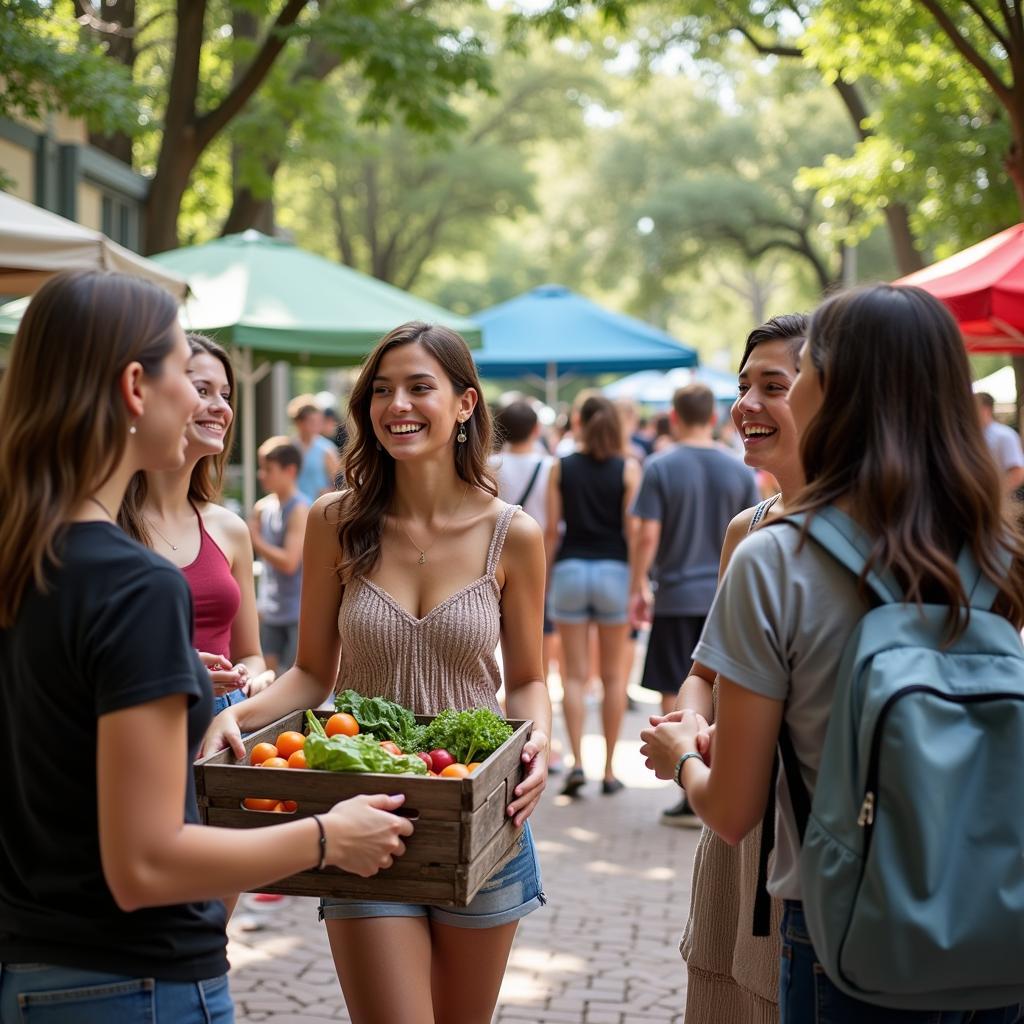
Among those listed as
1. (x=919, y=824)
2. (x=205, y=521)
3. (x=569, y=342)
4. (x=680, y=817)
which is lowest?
(x=680, y=817)

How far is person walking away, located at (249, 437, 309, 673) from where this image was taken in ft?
25.7

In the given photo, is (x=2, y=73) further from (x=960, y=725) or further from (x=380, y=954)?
(x=960, y=725)

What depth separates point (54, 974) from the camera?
2.03m

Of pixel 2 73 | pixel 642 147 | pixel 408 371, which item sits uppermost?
pixel 642 147

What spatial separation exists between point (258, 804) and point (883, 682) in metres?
→ 1.25

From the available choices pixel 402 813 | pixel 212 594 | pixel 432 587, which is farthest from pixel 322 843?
pixel 212 594

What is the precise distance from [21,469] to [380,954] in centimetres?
151

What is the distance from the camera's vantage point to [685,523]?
7898mm

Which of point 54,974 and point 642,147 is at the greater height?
point 642,147

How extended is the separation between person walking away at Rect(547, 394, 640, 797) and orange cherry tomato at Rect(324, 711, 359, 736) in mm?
5534

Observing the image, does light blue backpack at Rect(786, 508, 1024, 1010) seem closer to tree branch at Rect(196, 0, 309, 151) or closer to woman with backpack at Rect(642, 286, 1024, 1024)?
woman with backpack at Rect(642, 286, 1024, 1024)

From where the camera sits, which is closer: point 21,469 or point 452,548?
point 21,469

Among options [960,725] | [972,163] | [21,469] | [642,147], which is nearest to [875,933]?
[960,725]

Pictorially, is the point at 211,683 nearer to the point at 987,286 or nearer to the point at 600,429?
the point at 987,286
